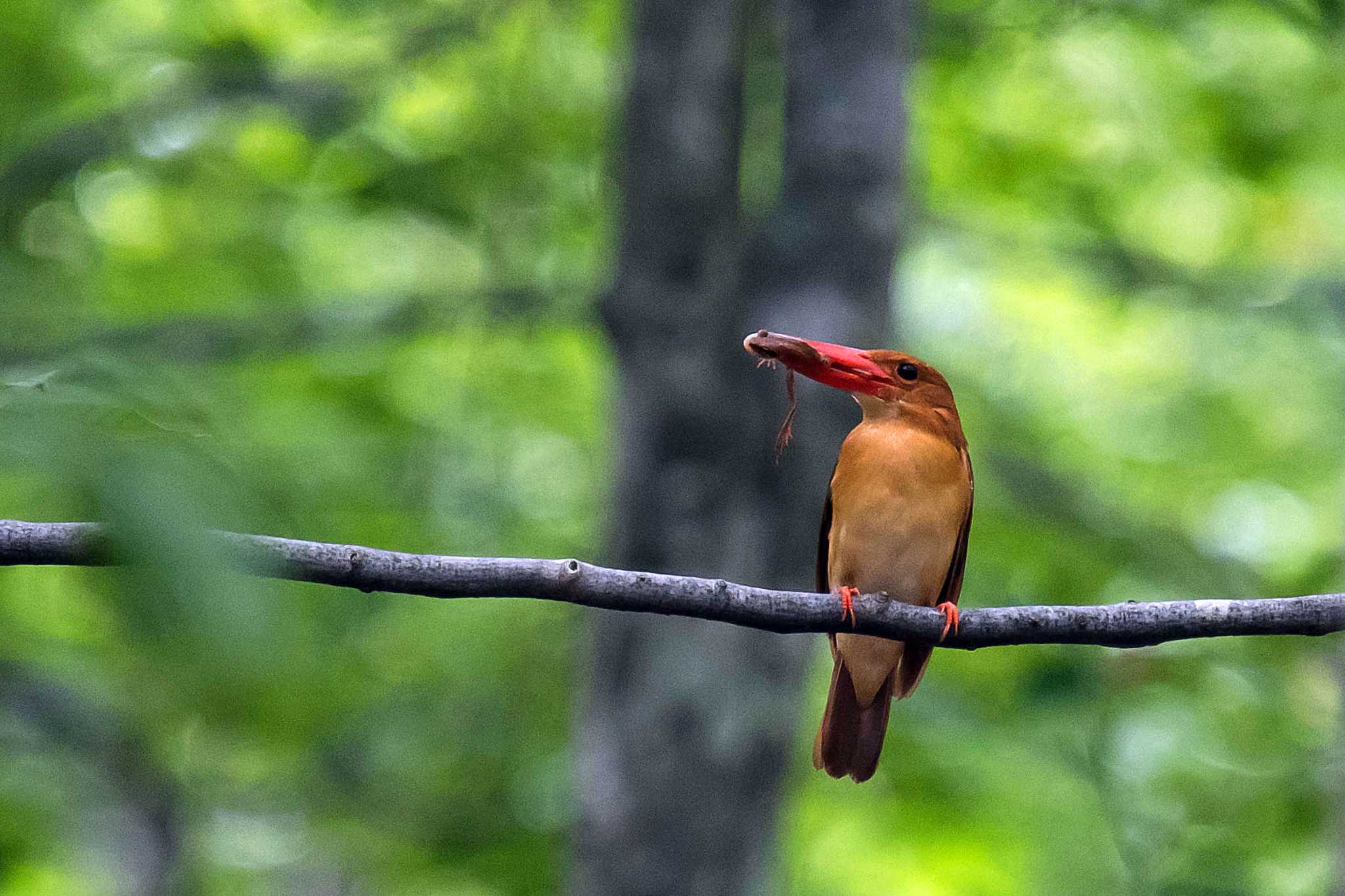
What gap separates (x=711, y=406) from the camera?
4.96m

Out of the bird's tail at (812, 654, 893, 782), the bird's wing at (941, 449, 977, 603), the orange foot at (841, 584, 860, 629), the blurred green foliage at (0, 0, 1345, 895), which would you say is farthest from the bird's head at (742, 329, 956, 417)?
the blurred green foliage at (0, 0, 1345, 895)

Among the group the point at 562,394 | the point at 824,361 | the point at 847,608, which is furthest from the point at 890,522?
the point at 562,394

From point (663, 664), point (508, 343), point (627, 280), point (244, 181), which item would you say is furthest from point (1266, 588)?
point (244, 181)

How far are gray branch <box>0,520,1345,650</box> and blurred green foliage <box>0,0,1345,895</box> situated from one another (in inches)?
55.6

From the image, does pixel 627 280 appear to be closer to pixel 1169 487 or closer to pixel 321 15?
pixel 321 15

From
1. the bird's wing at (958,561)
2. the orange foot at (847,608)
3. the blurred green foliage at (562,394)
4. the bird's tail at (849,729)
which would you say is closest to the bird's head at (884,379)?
the bird's wing at (958,561)

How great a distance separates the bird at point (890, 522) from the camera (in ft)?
10.5

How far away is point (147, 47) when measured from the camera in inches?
217

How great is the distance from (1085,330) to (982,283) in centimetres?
93

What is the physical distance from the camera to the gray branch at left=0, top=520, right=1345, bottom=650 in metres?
1.80

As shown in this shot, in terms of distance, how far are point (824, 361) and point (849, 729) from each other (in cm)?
92

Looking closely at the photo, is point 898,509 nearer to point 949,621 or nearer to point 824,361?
point 824,361

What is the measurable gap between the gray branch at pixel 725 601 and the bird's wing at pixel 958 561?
1.07 m

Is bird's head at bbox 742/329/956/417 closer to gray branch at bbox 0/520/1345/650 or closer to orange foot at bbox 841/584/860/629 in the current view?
orange foot at bbox 841/584/860/629
